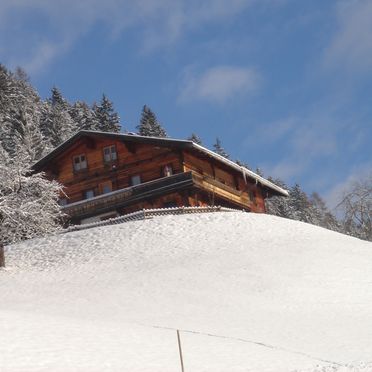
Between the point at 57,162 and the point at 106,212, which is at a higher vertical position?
the point at 57,162

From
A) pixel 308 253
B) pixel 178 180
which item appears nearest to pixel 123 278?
pixel 308 253

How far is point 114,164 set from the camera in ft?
137

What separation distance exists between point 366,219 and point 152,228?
27.8 metres

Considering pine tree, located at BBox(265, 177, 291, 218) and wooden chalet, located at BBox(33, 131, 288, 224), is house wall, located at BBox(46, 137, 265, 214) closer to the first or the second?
wooden chalet, located at BBox(33, 131, 288, 224)

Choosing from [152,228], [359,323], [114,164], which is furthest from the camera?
[114,164]

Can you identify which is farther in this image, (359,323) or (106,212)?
(106,212)

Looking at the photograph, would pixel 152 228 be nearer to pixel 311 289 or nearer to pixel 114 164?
pixel 311 289

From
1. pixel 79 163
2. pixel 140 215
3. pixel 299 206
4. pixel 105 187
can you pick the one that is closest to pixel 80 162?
pixel 79 163

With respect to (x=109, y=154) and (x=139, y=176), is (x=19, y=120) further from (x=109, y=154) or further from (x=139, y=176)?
(x=139, y=176)

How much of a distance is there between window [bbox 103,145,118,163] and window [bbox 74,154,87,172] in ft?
6.14

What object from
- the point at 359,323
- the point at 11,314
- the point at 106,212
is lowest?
the point at 359,323

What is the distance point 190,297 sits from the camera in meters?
16.2

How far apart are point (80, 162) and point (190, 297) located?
95.1 feet

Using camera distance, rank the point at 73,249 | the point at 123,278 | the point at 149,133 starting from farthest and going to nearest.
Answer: the point at 149,133
the point at 73,249
the point at 123,278
